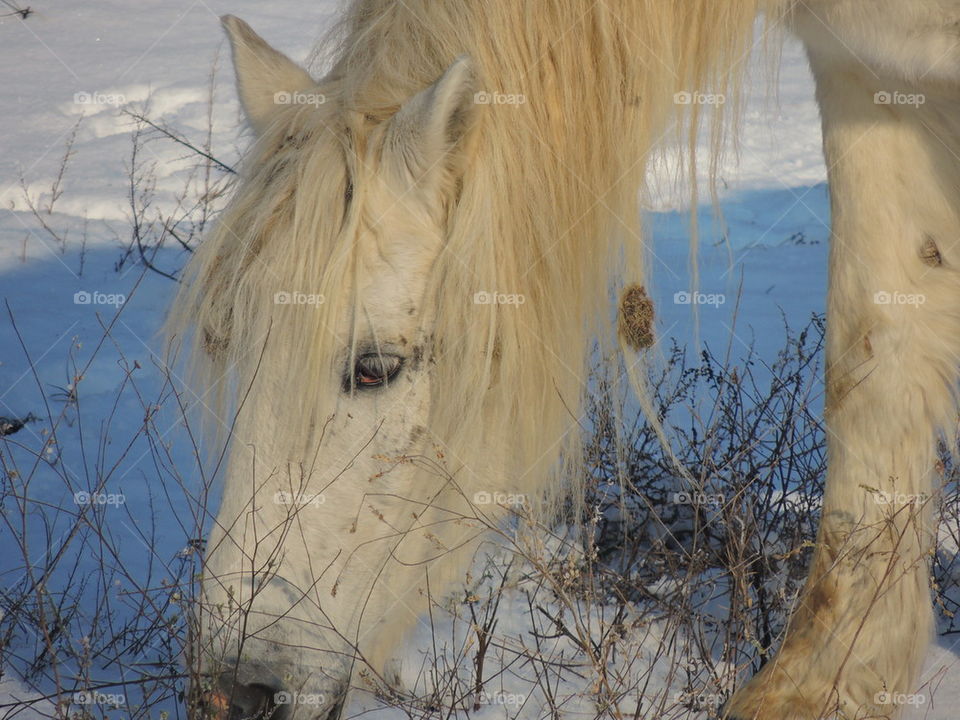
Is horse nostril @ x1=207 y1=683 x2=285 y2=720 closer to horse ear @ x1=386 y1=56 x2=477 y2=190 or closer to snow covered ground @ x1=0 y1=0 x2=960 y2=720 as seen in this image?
snow covered ground @ x1=0 y1=0 x2=960 y2=720

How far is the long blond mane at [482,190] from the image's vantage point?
2023 mm

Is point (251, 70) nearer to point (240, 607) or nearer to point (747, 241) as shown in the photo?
point (240, 607)

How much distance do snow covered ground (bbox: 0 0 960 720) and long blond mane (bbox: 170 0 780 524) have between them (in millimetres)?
261

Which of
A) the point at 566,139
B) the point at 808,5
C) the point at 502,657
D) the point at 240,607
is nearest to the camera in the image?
the point at 240,607

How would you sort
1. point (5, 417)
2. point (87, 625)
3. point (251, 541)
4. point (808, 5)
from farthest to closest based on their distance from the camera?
point (5, 417) → point (87, 625) → point (808, 5) → point (251, 541)

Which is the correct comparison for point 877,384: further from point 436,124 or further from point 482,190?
point 436,124

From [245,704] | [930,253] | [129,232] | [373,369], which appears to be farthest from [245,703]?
[129,232]

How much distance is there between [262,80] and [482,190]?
708 millimetres

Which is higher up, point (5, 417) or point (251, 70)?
point (251, 70)

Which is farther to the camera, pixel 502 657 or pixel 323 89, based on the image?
pixel 502 657

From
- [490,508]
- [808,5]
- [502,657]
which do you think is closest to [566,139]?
[808,5]

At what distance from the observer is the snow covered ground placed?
3.72m

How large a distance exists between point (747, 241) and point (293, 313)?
5175 mm

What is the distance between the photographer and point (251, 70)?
2336mm
